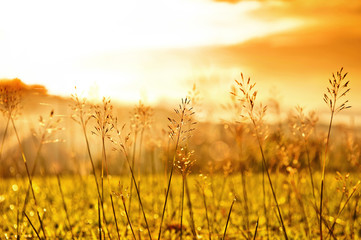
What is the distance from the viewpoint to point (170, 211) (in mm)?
3521

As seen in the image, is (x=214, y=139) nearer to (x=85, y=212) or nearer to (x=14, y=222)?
(x=85, y=212)

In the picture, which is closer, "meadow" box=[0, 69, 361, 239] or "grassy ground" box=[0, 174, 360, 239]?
"meadow" box=[0, 69, 361, 239]

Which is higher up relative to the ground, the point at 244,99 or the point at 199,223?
the point at 244,99

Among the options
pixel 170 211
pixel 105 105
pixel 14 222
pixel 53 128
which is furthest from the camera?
pixel 170 211

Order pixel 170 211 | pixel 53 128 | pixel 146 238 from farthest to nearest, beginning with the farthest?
pixel 170 211, pixel 146 238, pixel 53 128

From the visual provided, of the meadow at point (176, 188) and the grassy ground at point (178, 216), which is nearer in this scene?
the meadow at point (176, 188)

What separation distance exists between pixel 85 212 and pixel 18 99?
1.77 meters

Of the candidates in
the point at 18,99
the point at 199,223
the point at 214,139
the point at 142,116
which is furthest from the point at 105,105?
the point at 214,139

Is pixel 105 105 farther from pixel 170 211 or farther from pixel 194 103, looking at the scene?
pixel 170 211

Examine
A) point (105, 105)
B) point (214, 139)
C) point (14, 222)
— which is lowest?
point (14, 222)

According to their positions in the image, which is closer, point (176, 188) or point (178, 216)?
point (178, 216)

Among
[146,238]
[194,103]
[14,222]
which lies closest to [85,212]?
[14,222]

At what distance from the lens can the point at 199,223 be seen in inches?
129

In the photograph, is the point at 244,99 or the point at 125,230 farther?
the point at 125,230
